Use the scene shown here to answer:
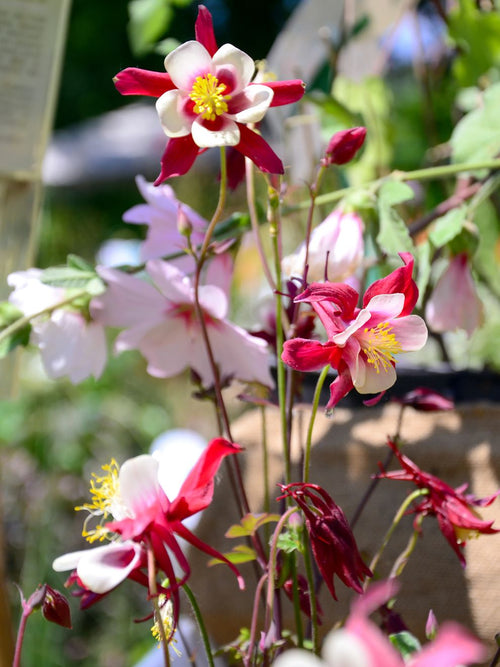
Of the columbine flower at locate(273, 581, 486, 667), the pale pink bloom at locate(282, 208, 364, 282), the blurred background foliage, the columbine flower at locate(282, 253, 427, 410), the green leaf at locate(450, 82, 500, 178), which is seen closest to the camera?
the columbine flower at locate(273, 581, 486, 667)

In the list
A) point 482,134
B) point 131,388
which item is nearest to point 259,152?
point 482,134

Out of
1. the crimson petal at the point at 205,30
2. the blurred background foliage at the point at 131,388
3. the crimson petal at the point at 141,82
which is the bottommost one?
the blurred background foliage at the point at 131,388

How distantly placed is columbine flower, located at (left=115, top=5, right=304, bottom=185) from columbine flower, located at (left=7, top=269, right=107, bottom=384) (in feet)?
0.45

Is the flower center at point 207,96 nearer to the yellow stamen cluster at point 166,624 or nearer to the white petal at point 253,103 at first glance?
the white petal at point 253,103

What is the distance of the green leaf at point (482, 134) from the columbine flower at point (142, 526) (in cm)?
29

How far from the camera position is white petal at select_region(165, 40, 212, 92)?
0.27m

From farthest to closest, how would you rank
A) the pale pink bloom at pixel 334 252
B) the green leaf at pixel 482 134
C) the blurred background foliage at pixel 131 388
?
the blurred background foliage at pixel 131 388 < the green leaf at pixel 482 134 < the pale pink bloom at pixel 334 252

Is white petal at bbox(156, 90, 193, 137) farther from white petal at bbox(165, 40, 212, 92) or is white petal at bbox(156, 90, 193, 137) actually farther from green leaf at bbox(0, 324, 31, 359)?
green leaf at bbox(0, 324, 31, 359)

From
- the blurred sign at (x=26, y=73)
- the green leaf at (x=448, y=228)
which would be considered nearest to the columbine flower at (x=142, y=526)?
the green leaf at (x=448, y=228)

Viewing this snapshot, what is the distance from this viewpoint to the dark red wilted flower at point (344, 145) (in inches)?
12.5

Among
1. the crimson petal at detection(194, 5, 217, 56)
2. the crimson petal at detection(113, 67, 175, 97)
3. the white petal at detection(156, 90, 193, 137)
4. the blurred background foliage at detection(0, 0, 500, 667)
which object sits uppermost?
the crimson petal at detection(194, 5, 217, 56)

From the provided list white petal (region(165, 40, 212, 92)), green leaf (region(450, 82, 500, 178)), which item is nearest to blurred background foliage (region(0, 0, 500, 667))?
green leaf (region(450, 82, 500, 178))

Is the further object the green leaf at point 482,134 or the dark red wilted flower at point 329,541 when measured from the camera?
the green leaf at point 482,134

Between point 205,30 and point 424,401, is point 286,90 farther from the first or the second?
point 424,401
